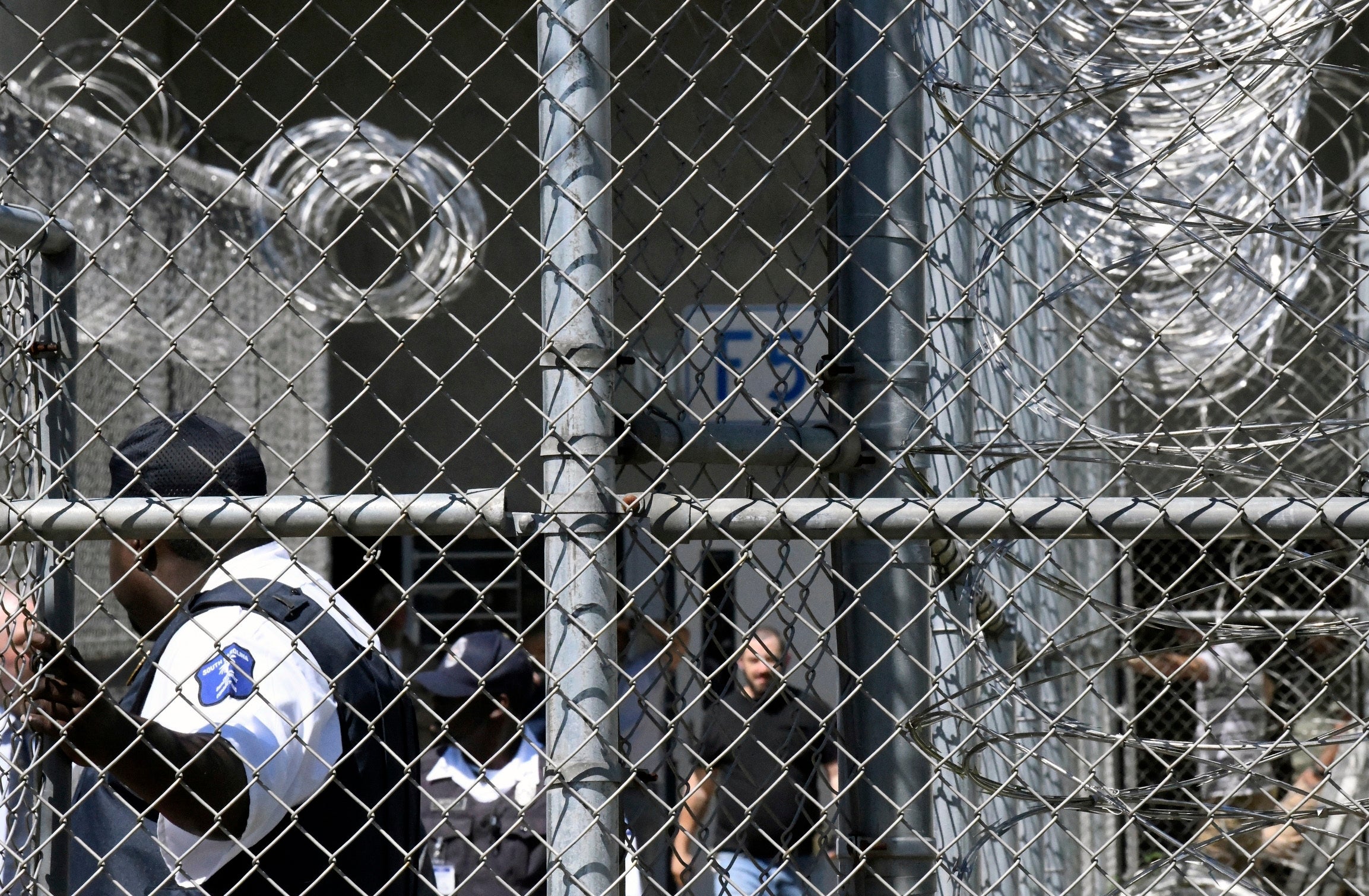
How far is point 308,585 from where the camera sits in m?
2.58

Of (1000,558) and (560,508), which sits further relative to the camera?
(1000,558)

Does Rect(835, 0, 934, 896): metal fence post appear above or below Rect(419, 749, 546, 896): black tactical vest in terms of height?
above

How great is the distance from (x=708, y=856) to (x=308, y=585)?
3.20 feet

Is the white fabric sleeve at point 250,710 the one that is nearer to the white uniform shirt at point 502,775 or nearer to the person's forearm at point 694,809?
the white uniform shirt at point 502,775

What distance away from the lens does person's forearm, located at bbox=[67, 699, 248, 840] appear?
2.05 metres

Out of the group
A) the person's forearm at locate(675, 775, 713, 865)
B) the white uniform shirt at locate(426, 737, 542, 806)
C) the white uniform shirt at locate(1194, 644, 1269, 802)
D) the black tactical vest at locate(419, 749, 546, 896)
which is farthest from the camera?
the white uniform shirt at locate(1194, 644, 1269, 802)

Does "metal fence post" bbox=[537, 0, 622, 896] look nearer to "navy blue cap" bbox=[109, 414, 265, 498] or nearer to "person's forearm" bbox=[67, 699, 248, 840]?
"person's forearm" bbox=[67, 699, 248, 840]

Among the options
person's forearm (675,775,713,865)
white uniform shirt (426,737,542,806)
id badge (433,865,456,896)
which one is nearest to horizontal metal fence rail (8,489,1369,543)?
white uniform shirt (426,737,542,806)

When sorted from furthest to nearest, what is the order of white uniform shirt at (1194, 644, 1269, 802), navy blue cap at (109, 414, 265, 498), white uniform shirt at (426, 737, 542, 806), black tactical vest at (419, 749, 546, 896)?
white uniform shirt at (1194, 644, 1269, 802), white uniform shirt at (426, 737, 542, 806), black tactical vest at (419, 749, 546, 896), navy blue cap at (109, 414, 265, 498)

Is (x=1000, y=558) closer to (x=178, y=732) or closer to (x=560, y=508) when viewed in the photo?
(x=560, y=508)

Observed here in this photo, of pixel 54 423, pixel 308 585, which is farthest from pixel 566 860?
pixel 54 423

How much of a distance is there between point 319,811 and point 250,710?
0.27 metres

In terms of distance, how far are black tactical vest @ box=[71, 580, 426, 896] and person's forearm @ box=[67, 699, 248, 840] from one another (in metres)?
0.13

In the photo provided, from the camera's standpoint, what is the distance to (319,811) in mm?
2367
